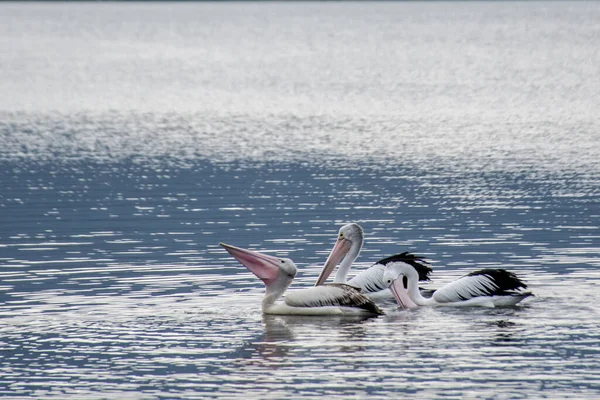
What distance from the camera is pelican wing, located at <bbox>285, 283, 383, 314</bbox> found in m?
14.5

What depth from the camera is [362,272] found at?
51.9ft

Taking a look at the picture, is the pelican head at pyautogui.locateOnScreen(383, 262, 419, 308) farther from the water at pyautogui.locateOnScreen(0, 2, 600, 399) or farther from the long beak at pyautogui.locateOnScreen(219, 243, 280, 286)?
the long beak at pyautogui.locateOnScreen(219, 243, 280, 286)

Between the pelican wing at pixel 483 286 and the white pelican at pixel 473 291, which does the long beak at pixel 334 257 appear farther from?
the pelican wing at pixel 483 286

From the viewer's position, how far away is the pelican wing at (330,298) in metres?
14.5

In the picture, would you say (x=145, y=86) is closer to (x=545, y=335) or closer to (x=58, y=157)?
(x=58, y=157)

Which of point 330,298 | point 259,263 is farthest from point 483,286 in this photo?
point 259,263

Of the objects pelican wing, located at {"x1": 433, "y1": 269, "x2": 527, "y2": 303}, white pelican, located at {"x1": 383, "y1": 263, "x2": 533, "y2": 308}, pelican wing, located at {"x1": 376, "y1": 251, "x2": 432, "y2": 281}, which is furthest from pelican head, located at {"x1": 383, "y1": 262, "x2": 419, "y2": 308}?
pelican wing, located at {"x1": 433, "y1": 269, "x2": 527, "y2": 303}

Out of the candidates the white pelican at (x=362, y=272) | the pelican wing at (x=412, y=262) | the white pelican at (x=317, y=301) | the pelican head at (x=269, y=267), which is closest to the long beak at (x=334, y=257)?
the white pelican at (x=362, y=272)

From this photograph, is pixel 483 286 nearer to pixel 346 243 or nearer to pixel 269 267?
pixel 346 243

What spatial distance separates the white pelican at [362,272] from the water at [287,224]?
286 millimetres

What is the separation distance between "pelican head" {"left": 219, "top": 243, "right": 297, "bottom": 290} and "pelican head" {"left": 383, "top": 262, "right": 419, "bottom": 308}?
1.05 metres

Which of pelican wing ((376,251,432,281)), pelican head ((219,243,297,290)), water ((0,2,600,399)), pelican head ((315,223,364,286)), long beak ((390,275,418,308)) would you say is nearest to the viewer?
water ((0,2,600,399))

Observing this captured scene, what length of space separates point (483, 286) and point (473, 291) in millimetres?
120

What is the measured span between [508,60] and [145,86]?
18.3 m
